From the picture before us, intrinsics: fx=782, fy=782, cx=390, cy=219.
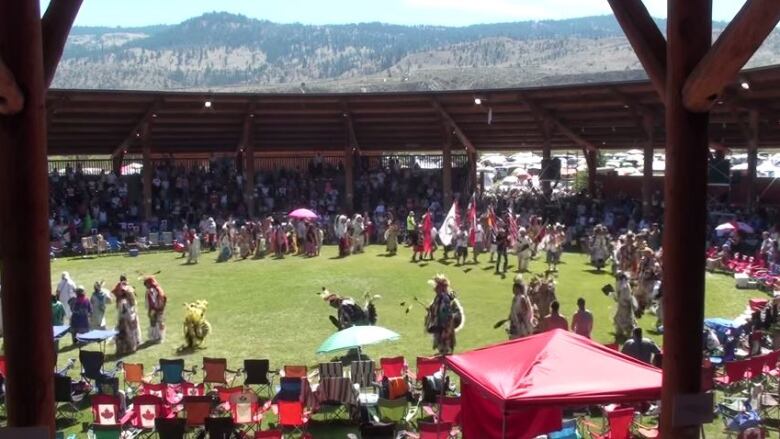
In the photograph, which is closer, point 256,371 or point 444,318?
point 256,371

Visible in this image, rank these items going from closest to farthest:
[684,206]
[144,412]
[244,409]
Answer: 1. [684,206]
2. [144,412]
3. [244,409]

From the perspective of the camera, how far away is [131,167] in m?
37.8

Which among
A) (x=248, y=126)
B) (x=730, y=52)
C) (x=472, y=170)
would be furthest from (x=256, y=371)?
(x=472, y=170)

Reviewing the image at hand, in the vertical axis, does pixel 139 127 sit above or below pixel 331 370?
above

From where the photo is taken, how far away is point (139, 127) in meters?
31.2

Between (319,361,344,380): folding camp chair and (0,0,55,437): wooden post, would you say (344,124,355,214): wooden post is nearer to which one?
(319,361,344,380): folding camp chair

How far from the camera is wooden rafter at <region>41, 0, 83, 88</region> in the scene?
4059 mm

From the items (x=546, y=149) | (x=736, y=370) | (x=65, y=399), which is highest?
(x=546, y=149)

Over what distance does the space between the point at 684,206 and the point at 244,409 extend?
22.2 ft

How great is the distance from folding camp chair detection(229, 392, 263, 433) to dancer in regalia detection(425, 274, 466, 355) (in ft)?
14.5

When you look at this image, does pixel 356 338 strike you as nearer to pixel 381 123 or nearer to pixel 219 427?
pixel 219 427

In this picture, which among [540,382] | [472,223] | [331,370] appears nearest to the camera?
[540,382]

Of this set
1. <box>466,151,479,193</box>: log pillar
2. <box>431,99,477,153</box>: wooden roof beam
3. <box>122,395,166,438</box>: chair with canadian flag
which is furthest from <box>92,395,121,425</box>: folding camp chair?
<box>466,151,479,193</box>: log pillar

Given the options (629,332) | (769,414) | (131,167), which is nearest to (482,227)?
(629,332)
